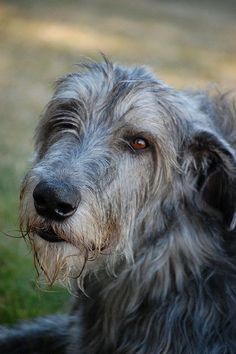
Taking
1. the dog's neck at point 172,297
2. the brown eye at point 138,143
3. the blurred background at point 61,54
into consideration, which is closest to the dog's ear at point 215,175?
the dog's neck at point 172,297

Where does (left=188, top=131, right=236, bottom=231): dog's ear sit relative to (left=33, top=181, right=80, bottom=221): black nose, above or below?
above

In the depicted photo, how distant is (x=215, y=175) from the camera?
12.4 ft

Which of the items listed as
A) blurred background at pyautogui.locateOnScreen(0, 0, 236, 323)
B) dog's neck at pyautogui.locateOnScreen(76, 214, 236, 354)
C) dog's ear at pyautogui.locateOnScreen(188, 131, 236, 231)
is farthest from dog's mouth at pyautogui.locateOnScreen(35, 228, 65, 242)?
blurred background at pyautogui.locateOnScreen(0, 0, 236, 323)

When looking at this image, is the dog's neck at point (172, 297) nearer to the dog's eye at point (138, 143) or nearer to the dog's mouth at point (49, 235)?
the dog's eye at point (138, 143)

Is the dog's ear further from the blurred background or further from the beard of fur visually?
the blurred background

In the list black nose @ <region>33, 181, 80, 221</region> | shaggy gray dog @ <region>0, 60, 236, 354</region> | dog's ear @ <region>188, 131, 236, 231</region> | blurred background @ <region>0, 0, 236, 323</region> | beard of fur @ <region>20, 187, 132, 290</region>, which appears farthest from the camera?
blurred background @ <region>0, 0, 236, 323</region>

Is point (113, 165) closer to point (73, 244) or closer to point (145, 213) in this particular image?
point (145, 213)

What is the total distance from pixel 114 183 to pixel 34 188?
1.46 feet

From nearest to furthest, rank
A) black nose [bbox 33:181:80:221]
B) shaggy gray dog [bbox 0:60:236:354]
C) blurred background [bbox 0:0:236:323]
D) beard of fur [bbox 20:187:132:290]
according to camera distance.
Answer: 1. black nose [bbox 33:181:80:221]
2. beard of fur [bbox 20:187:132:290]
3. shaggy gray dog [bbox 0:60:236:354]
4. blurred background [bbox 0:0:236:323]

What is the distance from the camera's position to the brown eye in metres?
3.66

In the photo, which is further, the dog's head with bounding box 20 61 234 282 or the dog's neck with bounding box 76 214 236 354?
the dog's neck with bounding box 76 214 236 354

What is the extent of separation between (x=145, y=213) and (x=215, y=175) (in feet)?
1.27

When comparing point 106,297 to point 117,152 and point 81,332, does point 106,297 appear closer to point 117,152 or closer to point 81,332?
point 81,332

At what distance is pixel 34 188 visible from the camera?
3.33 m
